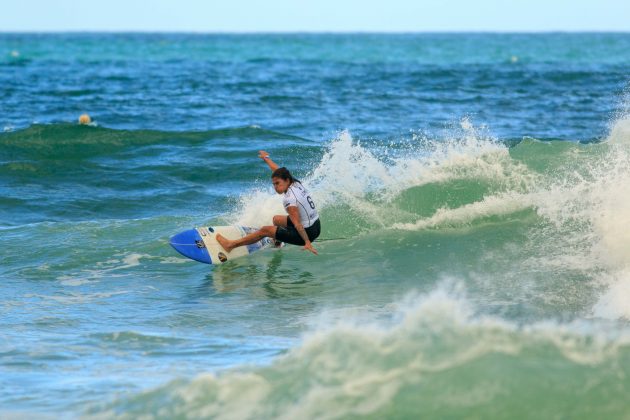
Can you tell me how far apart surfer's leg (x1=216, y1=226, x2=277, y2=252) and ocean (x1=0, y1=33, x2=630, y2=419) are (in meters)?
0.23

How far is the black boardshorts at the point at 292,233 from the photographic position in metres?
11.5

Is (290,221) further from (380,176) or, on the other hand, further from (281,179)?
(380,176)

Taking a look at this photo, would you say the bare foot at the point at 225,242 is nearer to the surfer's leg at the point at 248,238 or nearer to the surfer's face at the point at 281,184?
the surfer's leg at the point at 248,238

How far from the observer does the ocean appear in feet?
20.9

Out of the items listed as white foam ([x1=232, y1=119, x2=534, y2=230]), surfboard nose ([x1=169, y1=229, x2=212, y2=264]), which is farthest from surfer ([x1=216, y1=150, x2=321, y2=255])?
white foam ([x1=232, y1=119, x2=534, y2=230])

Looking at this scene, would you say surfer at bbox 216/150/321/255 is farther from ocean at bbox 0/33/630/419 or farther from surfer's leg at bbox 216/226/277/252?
ocean at bbox 0/33/630/419

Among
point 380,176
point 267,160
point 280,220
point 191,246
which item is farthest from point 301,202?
point 380,176

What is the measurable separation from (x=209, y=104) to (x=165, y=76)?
43.7ft

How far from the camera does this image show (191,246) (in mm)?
11656

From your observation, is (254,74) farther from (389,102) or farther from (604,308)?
(604,308)

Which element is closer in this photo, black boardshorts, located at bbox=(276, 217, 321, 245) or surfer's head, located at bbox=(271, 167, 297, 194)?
surfer's head, located at bbox=(271, 167, 297, 194)

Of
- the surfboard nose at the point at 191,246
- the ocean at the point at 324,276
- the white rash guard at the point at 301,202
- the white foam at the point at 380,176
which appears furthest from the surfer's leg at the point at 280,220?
the white foam at the point at 380,176

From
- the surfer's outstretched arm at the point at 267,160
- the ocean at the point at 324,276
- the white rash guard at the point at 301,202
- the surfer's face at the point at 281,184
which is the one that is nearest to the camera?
the ocean at the point at 324,276

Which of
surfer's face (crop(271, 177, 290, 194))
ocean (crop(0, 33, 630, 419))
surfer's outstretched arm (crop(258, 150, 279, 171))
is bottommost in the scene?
ocean (crop(0, 33, 630, 419))
